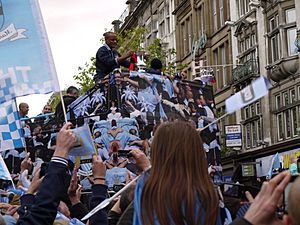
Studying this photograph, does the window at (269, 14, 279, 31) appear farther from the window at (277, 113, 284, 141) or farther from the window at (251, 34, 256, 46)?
the window at (277, 113, 284, 141)

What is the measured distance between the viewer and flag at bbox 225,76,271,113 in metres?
4.27

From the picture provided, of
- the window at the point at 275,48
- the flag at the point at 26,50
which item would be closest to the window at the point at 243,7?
the window at the point at 275,48

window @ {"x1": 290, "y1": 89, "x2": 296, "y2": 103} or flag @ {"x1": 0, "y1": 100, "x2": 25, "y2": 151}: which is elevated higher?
flag @ {"x1": 0, "y1": 100, "x2": 25, "y2": 151}

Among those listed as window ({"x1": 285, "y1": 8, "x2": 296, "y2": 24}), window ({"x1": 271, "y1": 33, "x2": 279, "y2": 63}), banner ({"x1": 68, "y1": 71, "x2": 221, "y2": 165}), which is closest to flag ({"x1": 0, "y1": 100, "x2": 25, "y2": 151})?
banner ({"x1": 68, "y1": 71, "x2": 221, "y2": 165})

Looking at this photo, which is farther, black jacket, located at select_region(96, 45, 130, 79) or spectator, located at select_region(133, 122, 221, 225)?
black jacket, located at select_region(96, 45, 130, 79)

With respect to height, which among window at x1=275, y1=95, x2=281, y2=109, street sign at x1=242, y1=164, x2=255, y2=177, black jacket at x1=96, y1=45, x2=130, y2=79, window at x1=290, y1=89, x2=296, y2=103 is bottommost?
street sign at x1=242, y1=164, x2=255, y2=177

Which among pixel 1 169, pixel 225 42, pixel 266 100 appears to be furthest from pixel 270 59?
pixel 1 169

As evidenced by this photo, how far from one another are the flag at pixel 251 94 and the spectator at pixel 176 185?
0.98 feet

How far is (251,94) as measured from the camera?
4.33 metres

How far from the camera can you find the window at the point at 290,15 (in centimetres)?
3600

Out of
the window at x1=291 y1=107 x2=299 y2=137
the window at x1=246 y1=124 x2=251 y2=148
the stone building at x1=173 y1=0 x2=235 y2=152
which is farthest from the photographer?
the stone building at x1=173 y1=0 x2=235 y2=152

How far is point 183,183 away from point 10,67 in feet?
9.83

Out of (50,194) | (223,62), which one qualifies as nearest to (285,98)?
(223,62)

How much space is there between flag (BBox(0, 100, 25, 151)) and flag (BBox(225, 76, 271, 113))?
5030 mm
